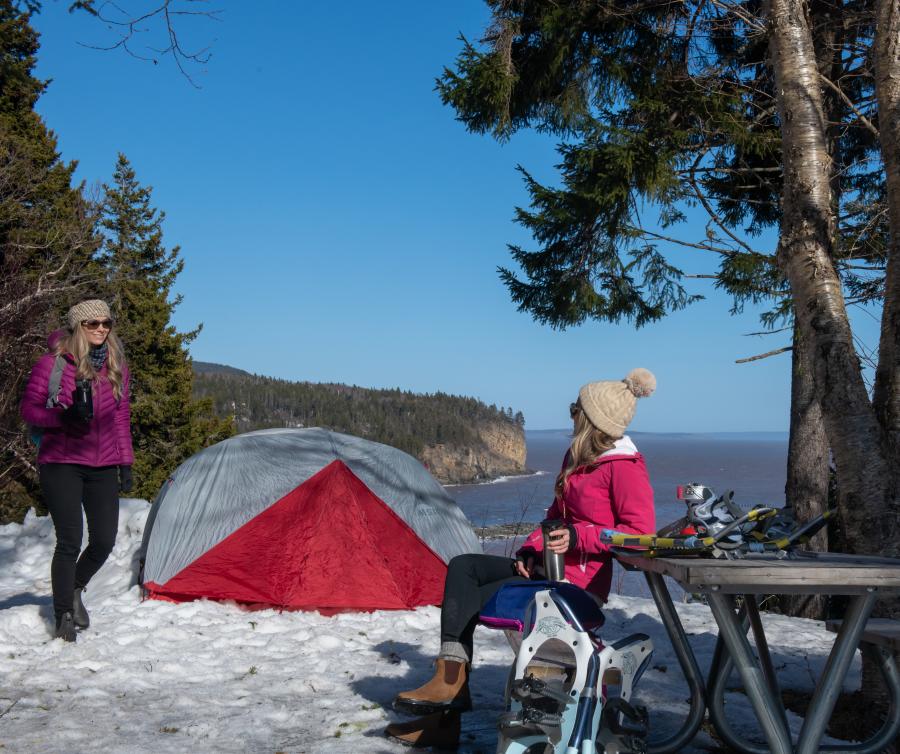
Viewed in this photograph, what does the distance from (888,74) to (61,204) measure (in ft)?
68.5

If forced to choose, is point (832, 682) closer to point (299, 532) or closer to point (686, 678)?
point (686, 678)

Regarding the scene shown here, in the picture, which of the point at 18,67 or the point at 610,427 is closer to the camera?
the point at 610,427

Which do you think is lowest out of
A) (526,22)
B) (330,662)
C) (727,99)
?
(330,662)

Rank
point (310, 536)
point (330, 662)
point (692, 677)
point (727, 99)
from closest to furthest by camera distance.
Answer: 1. point (692, 677)
2. point (330, 662)
3. point (310, 536)
4. point (727, 99)

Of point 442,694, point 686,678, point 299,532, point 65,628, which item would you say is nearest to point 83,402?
point 65,628

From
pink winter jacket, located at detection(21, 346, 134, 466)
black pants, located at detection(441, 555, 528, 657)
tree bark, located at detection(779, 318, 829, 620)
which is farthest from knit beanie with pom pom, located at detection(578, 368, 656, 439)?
tree bark, located at detection(779, 318, 829, 620)

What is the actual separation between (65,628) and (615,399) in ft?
11.2

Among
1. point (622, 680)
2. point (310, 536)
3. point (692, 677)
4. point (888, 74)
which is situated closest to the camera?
point (622, 680)

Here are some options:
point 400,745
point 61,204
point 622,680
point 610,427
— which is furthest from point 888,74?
point 61,204

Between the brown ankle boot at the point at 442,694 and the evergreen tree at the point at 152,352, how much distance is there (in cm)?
2030

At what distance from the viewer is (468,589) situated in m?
3.40

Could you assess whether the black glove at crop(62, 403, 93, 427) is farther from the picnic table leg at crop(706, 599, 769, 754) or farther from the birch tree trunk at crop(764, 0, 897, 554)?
the birch tree trunk at crop(764, 0, 897, 554)

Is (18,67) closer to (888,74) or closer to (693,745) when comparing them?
(888,74)

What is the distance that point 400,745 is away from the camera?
3355 millimetres
